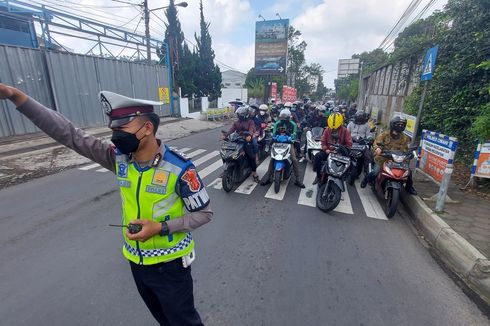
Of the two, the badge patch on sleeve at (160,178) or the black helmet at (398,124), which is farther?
the black helmet at (398,124)

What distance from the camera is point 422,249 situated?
345 centimetres

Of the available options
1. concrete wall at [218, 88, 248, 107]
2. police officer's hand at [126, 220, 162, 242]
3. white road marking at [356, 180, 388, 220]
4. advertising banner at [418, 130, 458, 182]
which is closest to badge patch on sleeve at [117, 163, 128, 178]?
police officer's hand at [126, 220, 162, 242]

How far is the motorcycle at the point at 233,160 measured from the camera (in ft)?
17.7

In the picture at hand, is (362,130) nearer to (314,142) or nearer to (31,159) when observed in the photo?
(314,142)

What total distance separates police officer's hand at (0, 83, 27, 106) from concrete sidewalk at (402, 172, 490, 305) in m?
4.19

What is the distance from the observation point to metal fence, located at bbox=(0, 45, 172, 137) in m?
9.08

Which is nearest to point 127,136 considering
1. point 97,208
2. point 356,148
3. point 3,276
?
point 3,276

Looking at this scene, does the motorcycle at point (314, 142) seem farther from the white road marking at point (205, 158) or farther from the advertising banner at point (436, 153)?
the white road marking at point (205, 158)

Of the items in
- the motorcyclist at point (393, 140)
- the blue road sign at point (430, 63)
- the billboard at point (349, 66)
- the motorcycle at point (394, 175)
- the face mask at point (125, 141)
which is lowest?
the motorcycle at point (394, 175)

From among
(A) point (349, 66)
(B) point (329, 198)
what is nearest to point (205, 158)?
(B) point (329, 198)

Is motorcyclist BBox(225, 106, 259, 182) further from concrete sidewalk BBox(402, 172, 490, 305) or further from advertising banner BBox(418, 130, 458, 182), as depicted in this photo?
advertising banner BBox(418, 130, 458, 182)

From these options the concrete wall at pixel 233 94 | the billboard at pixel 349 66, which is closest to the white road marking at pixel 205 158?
the concrete wall at pixel 233 94

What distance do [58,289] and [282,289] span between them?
2.30m

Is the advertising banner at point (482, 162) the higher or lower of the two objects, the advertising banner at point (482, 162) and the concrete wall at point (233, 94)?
the lower
